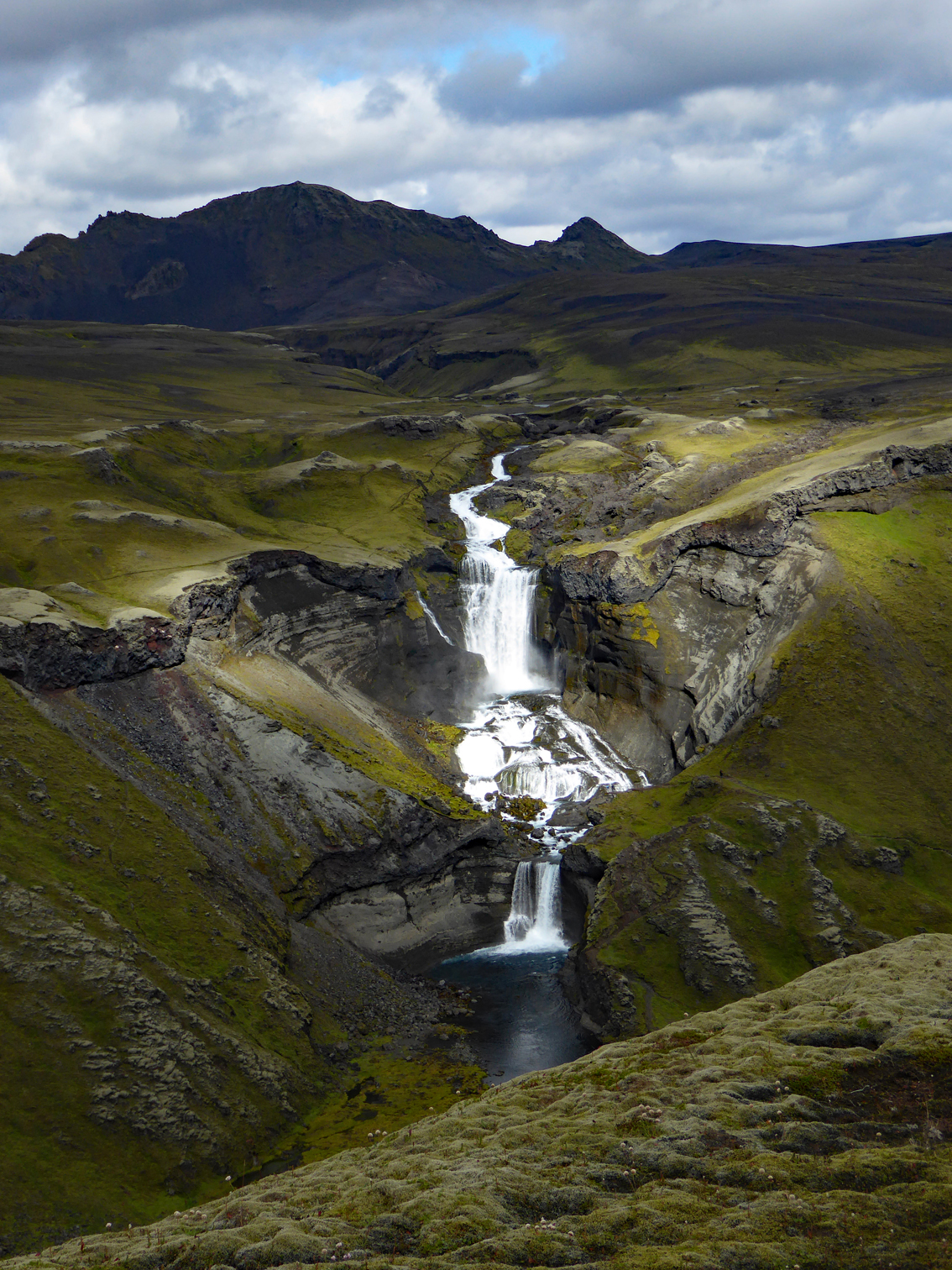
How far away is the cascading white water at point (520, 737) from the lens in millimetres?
79938

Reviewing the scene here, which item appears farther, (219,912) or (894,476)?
(894,476)

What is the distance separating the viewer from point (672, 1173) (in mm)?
29203

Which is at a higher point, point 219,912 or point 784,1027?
point 219,912

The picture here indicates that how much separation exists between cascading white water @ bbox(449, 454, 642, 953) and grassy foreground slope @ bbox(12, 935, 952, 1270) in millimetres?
39138

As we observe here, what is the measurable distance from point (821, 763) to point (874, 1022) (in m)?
46.8

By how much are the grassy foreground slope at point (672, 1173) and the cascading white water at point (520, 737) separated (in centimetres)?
3914

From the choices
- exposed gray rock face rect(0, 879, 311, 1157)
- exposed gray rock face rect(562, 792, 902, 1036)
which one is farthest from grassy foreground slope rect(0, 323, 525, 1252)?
exposed gray rock face rect(562, 792, 902, 1036)

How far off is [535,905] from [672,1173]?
5130cm

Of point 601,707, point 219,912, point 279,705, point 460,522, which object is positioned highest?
point 460,522

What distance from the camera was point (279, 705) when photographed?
267 feet

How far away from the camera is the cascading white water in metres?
79.9

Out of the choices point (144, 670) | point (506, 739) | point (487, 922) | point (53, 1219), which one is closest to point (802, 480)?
point (506, 739)

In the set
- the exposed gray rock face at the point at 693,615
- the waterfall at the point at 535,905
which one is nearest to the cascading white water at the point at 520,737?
the waterfall at the point at 535,905

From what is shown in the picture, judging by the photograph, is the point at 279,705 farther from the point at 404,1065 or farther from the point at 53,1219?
the point at 53,1219
